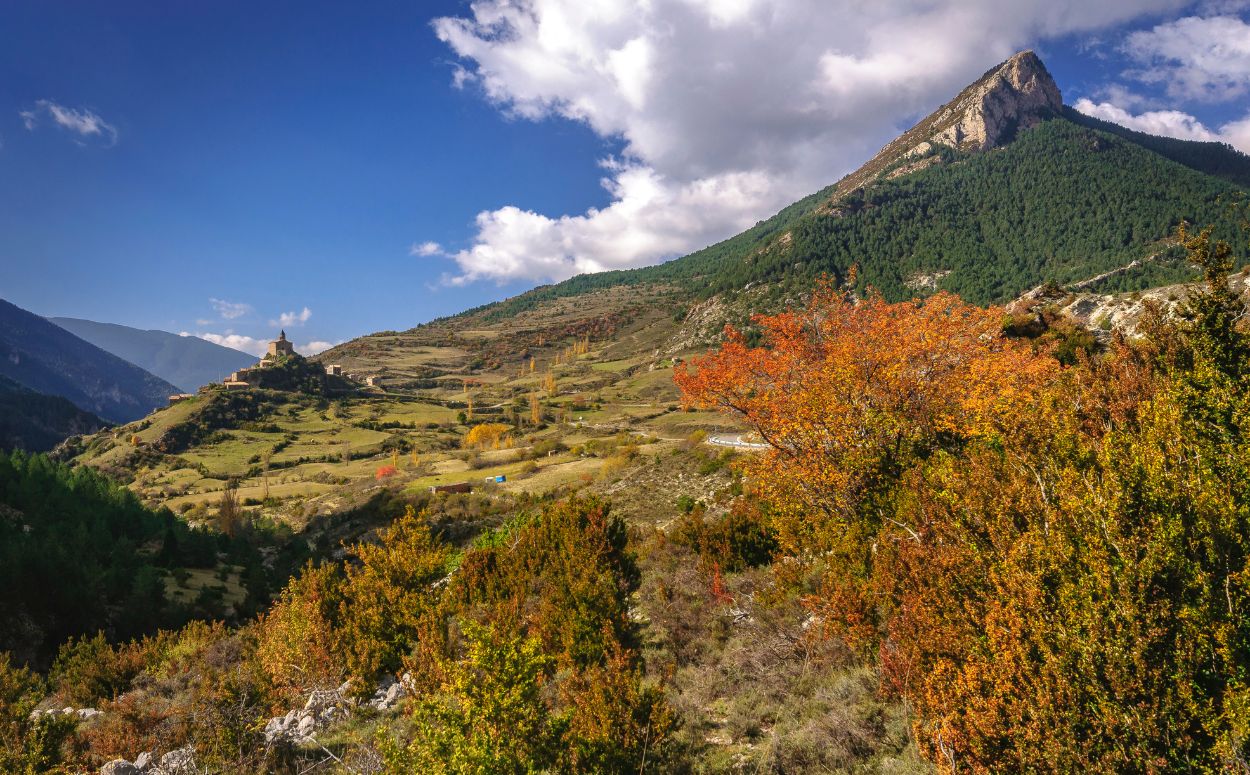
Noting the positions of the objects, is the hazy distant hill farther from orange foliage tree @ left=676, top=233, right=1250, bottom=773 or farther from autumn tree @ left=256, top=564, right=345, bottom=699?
orange foliage tree @ left=676, top=233, right=1250, bottom=773

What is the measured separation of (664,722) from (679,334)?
185 meters

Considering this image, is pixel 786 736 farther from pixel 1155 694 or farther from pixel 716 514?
pixel 716 514

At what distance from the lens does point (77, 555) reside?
30531 millimetres

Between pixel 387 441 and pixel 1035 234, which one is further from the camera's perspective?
pixel 1035 234

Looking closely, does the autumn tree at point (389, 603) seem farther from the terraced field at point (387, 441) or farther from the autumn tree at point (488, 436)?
the autumn tree at point (488, 436)

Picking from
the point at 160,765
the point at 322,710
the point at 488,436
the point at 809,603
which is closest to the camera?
the point at 160,765

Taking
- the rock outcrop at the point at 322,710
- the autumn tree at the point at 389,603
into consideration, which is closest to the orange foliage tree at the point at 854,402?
the autumn tree at the point at 389,603

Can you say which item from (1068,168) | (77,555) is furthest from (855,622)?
(1068,168)

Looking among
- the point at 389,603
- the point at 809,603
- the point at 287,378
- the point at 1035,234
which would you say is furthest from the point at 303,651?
the point at 1035,234

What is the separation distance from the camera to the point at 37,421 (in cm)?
16275

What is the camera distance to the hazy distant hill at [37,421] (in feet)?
478

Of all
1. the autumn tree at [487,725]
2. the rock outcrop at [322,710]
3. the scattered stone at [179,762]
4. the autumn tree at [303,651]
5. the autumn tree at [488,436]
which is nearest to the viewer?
the autumn tree at [487,725]

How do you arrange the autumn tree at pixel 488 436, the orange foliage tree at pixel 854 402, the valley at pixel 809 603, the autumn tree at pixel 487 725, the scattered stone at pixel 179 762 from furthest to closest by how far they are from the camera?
the autumn tree at pixel 488 436
the orange foliage tree at pixel 854 402
the scattered stone at pixel 179 762
the autumn tree at pixel 487 725
the valley at pixel 809 603

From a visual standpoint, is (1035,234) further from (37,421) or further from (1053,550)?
(37,421)
